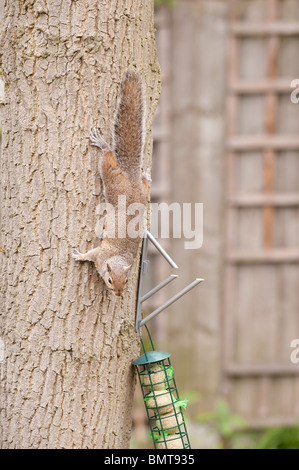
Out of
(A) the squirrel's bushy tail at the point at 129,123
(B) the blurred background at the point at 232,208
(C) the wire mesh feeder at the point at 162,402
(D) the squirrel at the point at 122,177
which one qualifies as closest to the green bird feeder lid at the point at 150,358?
(C) the wire mesh feeder at the point at 162,402

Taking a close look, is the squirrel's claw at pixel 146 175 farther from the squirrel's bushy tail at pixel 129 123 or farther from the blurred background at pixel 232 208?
the blurred background at pixel 232 208

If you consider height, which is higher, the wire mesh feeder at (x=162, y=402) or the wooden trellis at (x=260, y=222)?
the wooden trellis at (x=260, y=222)

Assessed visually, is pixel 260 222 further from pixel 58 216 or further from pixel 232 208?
pixel 58 216

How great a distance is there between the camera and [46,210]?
1.39m

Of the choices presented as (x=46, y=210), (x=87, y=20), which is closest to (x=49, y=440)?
(x=46, y=210)

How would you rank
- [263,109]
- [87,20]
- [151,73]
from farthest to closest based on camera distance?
[263,109] → [151,73] → [87,20]

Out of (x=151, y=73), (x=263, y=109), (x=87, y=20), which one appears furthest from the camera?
(x=263, y=109)

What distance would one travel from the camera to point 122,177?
142 cm

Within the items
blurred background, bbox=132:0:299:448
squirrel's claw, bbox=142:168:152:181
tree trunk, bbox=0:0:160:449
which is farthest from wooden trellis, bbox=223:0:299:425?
tree trunk, bbox=0:0:160:449

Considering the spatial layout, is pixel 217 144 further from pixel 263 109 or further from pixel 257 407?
pixel 257 407

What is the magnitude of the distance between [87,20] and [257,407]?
2.53 m

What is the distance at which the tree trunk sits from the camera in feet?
4.52

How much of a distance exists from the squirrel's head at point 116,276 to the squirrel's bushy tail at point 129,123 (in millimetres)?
228

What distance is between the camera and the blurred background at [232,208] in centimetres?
315
